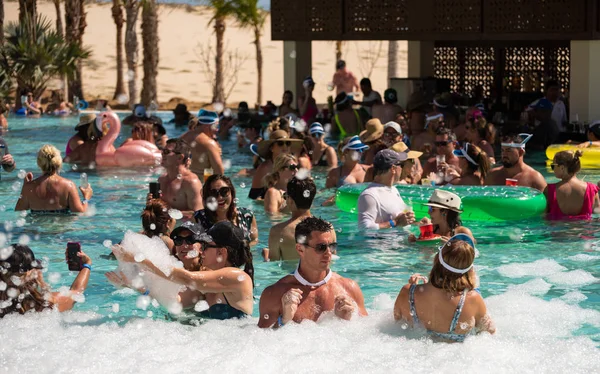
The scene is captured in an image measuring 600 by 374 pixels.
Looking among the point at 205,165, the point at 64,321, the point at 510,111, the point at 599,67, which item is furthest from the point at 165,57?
the point at 64,321

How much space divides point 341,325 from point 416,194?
14.9ft

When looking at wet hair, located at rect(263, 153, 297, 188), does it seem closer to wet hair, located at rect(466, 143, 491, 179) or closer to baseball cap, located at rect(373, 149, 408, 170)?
baseball cap, located at rect(373, 149, 408, 170)

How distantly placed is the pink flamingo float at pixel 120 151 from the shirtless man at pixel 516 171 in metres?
5.84

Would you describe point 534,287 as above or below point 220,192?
below

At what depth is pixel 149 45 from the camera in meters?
25.9

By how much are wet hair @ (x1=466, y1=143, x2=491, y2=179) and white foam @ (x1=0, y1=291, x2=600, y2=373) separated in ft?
13.6

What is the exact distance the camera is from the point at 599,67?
1716cm

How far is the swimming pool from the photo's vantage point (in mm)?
6160

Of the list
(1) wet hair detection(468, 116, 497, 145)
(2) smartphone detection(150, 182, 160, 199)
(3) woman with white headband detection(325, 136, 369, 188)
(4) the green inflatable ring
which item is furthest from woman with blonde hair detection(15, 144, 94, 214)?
(1) wet hair detection(468, 116, 497, 145)

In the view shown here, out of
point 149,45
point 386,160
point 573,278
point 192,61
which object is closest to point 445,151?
point 386,160

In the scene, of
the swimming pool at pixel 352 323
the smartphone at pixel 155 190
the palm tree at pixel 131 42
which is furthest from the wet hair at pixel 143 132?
the palm tree at pixel 131 42

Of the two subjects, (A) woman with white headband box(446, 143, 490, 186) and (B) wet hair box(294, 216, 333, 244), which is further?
(A) woman with white headband box(446, 143, 490, 186)

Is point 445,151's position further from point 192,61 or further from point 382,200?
point 192,61

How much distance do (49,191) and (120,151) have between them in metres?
4.47
